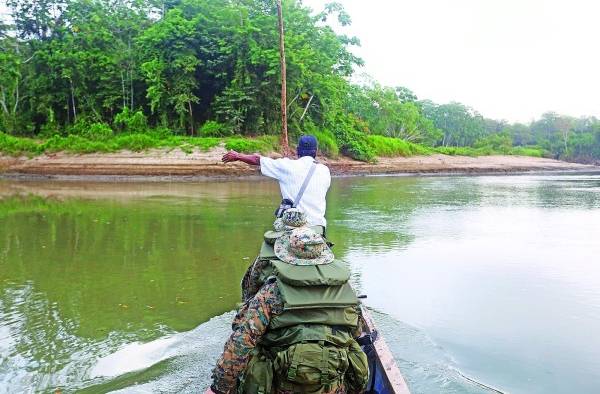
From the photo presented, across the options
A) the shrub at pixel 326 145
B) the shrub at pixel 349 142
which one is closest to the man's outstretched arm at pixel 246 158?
the shrub at pixel 326 145

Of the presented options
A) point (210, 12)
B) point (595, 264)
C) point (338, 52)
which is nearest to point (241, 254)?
point (595, 264)

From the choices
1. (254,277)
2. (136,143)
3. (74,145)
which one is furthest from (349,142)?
(254,277)

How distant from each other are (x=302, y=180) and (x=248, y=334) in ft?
6.03

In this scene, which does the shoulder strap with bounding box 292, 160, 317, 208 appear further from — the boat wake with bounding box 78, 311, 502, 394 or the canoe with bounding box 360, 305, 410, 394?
the boat wake with bounding box 78, 311, 502, 394

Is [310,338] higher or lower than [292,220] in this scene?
lower

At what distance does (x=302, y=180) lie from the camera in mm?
4438

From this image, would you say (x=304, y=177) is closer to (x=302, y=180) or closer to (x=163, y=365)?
(x=302, y=180)

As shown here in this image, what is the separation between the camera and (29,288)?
6762mm

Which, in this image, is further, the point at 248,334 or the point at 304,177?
the point at 304,177

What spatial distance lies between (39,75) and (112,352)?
105ft

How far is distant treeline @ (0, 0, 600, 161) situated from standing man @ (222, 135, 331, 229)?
965 inches

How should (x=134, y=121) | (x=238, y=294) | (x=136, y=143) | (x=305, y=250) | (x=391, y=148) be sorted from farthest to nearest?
(x=391, y=148)
(x=134, y=121)
(x=136, y=143)
(x=238, y=294)
(x=305, y=250)

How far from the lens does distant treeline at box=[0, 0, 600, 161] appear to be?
1163 inches

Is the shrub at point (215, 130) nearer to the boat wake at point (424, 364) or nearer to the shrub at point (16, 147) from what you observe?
the shrub at point (16, 147)
